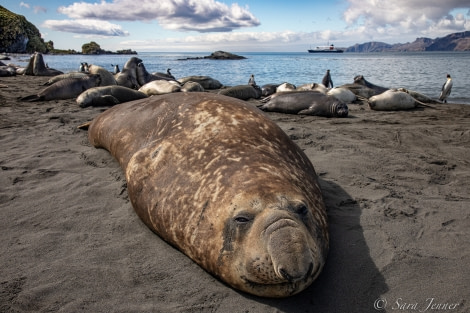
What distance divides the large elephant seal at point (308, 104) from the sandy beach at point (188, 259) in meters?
3.63

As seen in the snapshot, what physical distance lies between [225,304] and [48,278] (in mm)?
1225

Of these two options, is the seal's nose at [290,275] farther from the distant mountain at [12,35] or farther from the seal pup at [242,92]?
the distant mountain at [12,35]

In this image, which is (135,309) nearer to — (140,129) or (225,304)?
(225,304)

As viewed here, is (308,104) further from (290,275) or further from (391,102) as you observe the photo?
(290,275)

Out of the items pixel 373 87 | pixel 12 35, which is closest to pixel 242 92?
pixel 373 87

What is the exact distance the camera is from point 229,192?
2.52 meters

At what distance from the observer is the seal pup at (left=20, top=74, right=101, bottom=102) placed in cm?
1047

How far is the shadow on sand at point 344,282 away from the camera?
86.4 inches

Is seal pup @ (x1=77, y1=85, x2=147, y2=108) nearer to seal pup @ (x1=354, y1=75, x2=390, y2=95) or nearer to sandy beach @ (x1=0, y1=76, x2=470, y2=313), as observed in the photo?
sandy beach @ (x1=0, y1=76, x2=470, y2=313)

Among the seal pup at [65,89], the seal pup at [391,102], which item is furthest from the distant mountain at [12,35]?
the seal pup at [391,102]

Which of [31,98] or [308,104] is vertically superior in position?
[31,98]

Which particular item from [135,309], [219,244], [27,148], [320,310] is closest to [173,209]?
[219,244]

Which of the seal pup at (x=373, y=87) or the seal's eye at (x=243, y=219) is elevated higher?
the seal's eye at (x=243, y=219)

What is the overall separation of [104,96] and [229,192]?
7.93 metres
